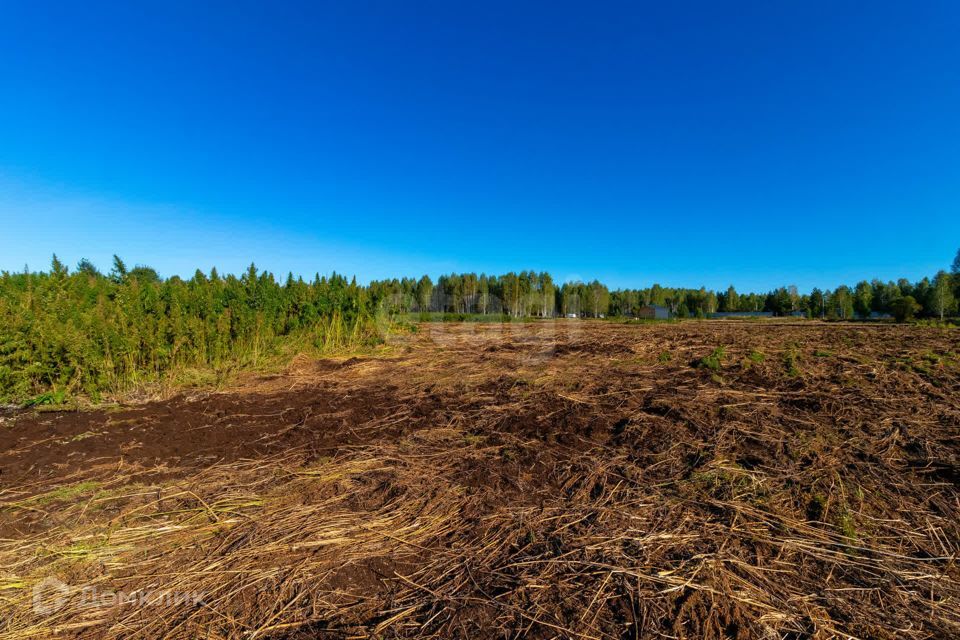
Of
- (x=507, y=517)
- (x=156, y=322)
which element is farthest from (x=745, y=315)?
(x=156, y=322)

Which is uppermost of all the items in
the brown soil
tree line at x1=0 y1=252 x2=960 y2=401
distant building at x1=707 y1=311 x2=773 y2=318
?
distant building at x1=707 y1=311 x2=773 y2=318

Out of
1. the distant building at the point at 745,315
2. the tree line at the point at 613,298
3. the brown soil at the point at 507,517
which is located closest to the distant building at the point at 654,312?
the tree line at the point at 613,298

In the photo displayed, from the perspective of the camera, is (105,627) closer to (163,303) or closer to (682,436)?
(682,436)

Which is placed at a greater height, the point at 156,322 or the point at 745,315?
the point at 745,315

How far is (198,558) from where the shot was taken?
6.98 feet

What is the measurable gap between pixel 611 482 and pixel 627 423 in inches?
52.8

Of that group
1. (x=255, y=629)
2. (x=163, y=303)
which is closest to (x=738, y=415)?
(x=255, y=629)

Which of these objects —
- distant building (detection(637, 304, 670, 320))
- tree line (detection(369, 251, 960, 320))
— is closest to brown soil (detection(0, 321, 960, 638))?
tree line (detection(369, 251, 960, 320))

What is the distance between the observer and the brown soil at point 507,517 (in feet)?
5.51

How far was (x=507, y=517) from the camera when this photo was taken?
2.46 meters

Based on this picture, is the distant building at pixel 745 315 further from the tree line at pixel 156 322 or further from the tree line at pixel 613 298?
the tree line at pixel 156 322

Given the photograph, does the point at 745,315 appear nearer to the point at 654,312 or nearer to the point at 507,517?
the point at 654,312

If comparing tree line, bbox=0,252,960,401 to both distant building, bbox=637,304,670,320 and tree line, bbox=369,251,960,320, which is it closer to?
tree line, bbox=369,251,960,320

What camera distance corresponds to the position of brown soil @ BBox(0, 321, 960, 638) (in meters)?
1.68
